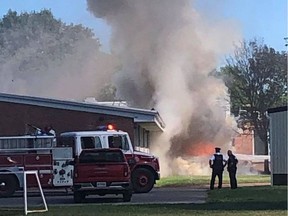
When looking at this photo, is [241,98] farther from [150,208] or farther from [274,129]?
[150,208]

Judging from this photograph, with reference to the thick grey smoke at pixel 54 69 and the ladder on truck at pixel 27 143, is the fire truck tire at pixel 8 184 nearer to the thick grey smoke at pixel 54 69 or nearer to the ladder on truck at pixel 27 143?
the ladder on truck at pixel 27 143

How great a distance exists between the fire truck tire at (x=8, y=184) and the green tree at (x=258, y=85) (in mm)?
32896

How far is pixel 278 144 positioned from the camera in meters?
34.1

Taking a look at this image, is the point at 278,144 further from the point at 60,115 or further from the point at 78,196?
the point at 78,196

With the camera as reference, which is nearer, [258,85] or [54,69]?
[258,85]

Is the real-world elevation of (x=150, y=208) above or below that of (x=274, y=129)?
below

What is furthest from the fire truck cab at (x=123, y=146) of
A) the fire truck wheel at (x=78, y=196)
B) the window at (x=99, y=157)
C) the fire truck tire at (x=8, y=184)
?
the fire truck wheel at (x=78, y=196)

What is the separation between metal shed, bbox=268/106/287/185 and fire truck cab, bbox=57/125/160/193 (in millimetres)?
7019

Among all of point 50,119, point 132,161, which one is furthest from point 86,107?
point 132,161

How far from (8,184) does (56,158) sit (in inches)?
70.1

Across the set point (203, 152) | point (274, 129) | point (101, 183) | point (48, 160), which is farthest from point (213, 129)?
point (101, 183)

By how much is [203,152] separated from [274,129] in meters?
19.3

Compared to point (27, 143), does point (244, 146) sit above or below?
above

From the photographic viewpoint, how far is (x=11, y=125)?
114ft
